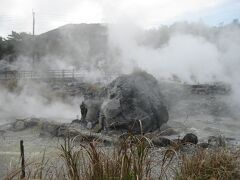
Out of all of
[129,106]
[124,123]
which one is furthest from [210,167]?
[129,106]

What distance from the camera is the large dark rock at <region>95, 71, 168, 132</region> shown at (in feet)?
48.0

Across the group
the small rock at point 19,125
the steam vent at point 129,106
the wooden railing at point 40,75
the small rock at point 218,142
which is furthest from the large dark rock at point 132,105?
the wooden railing at point 40,75

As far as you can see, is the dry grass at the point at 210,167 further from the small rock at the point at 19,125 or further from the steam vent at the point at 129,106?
the small rock at the point at 19,125

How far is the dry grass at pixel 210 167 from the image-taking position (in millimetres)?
5012

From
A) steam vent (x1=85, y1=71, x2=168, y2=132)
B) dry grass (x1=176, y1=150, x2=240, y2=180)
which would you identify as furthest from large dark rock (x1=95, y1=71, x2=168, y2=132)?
dry grass (x1=176, y1=150, x2=240, y2=180)

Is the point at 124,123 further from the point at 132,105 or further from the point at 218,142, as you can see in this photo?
the point at 218,142

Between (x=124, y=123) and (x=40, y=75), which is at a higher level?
(x=40, y=75)

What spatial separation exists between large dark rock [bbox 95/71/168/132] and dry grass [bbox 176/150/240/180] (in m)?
8.33

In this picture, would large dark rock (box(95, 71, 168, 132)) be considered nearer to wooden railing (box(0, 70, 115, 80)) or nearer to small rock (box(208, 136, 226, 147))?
small rock (box(208, 136, 226, 147))

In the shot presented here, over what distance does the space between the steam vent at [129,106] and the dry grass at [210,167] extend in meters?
8.41

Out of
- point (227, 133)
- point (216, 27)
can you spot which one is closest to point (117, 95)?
point (227, 133)

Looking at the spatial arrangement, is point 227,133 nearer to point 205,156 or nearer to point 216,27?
point 205,156

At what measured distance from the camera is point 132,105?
1509 centimetres

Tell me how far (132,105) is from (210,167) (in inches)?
391
